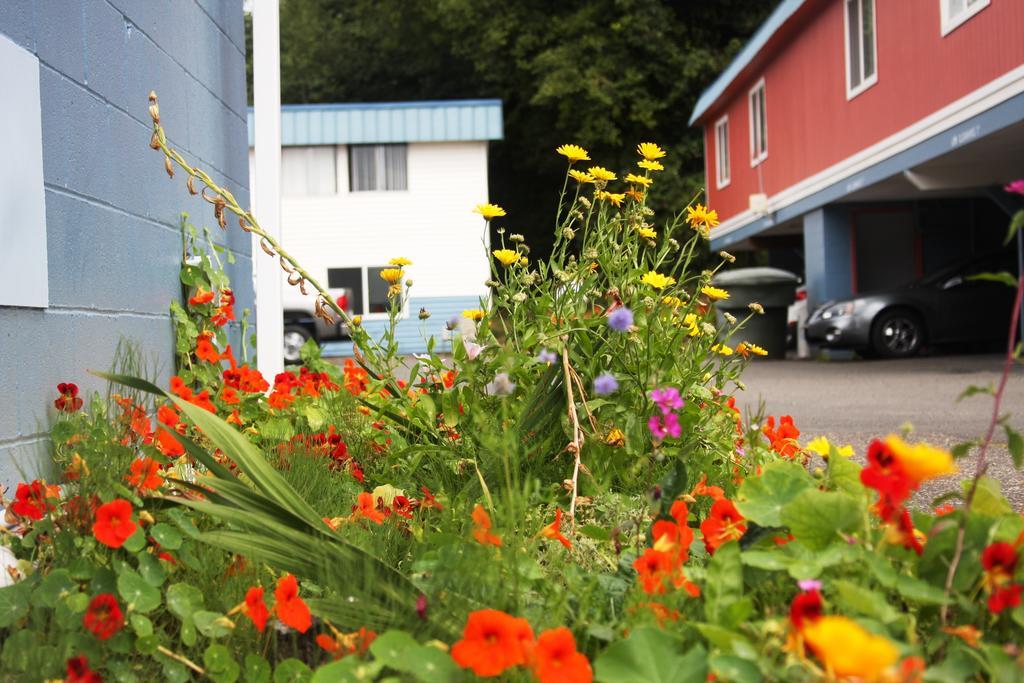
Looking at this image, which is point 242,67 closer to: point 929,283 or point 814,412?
point 814,412

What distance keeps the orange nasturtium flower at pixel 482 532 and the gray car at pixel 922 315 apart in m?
13.8

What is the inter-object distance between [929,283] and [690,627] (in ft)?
48.0

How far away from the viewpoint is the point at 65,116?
137 inches

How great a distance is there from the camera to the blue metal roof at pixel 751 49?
53.9 ft

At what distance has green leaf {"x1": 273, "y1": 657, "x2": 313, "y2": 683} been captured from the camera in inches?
66.0

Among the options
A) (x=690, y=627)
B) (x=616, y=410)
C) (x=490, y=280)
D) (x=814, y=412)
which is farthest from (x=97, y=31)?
(x=814, y=412)

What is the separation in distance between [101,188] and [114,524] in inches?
94.4

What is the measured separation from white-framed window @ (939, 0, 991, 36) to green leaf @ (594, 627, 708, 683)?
36.0 ft

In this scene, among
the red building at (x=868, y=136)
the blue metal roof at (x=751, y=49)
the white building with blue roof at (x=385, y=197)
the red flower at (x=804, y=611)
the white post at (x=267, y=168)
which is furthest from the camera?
the white building with blue roof at (x=385, y=197)

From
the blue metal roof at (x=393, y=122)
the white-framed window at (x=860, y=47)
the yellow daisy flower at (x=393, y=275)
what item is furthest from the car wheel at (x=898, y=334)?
the yellow daisy flower at (x=393, y=275)

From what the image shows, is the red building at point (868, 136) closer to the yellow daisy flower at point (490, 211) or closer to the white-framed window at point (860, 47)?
the white-framed window at point (860, 47)

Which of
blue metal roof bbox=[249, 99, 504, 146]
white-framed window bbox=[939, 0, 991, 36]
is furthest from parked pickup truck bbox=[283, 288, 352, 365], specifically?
white-framed window bbox=[939, 0, 991, 36]

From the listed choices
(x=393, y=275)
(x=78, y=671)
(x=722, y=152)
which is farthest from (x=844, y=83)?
(x=78, y=671)

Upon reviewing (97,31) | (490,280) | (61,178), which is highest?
(97,31)
